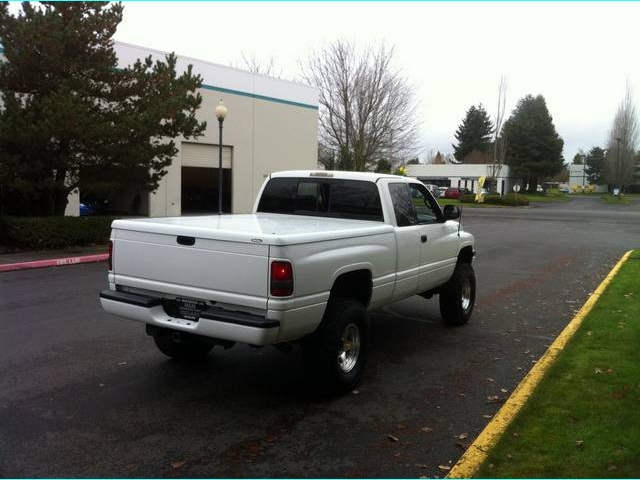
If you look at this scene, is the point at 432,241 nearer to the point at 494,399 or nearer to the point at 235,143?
the point at 494,399

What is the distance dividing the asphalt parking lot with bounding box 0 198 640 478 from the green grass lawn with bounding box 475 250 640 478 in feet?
1.11

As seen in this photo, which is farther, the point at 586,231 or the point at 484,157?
the point at 484,157

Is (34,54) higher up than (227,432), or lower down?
higher up

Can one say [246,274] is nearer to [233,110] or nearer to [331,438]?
[331,438]

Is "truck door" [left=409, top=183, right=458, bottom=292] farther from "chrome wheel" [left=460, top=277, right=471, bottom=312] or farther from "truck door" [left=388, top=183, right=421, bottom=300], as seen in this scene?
"chrome wheel" [left=460, top=277, right=471, bottom=312]

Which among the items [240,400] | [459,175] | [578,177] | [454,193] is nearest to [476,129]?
[459,175]

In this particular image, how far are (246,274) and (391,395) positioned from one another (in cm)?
184

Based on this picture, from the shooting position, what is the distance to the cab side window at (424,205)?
6.83 metres

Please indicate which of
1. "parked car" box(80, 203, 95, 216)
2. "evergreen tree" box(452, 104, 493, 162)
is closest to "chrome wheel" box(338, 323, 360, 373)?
"parked car" box(80, 203, 95, 216)

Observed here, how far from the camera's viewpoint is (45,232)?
49.0 feet

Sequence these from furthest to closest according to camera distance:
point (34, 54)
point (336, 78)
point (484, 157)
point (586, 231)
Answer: point (484, 157) → point (336, 78) → point (586, 231) → point (34, 54)

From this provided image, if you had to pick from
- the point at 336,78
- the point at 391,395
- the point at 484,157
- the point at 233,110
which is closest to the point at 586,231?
the point at 233,110

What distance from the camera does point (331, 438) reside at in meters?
4.21

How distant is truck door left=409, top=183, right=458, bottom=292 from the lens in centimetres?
652
